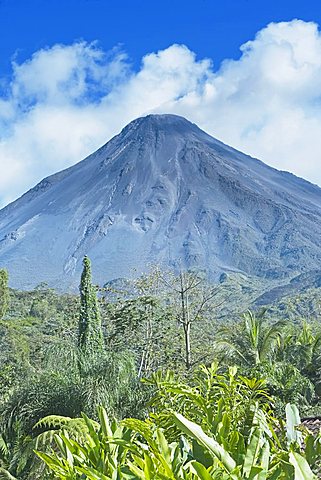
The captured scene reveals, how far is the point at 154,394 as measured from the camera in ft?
18.6

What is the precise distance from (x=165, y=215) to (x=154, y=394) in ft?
310

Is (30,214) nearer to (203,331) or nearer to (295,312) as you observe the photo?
(295,312)

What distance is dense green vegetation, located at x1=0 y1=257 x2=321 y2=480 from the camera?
3.43 ft

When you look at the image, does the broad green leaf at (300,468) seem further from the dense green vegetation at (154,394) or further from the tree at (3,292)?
the tree at (3,292)

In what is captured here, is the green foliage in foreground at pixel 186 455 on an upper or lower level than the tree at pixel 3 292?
upper

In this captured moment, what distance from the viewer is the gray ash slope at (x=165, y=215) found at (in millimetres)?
88500

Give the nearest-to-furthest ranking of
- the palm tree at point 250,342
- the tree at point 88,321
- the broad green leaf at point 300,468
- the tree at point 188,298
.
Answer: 1. the broad green leaf at point 300,468
2. the tree at point 88,321
3. the palm tree at point 250,342
4. the tree at point 188,298

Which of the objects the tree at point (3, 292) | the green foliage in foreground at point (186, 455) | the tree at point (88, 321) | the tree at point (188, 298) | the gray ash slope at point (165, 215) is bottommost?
the tree at point (3, 292)

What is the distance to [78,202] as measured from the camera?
108m

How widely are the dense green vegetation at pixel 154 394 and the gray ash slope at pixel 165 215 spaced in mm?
64879

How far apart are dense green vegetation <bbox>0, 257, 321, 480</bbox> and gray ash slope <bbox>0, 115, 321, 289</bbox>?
213 ft

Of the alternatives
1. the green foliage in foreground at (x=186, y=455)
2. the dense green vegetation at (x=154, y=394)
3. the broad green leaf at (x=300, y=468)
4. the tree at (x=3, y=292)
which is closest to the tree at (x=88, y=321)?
the dense green vegetation at (x=154, y=394)

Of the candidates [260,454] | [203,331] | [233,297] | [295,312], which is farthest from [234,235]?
[260,454]

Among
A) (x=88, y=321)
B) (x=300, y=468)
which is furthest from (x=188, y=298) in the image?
(x=300, y=468)
